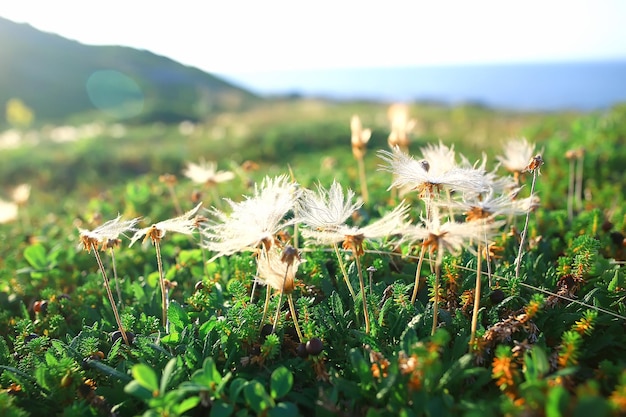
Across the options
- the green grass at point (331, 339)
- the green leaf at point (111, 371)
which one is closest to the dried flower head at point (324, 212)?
the green grass at point (331, 339)

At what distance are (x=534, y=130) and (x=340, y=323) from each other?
822 centimetres

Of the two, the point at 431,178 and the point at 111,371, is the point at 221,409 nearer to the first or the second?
the point at 111,371

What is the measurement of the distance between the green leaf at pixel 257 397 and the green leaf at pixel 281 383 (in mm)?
46

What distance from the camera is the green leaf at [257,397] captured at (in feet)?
6.75

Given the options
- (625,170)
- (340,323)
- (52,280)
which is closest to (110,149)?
(52,280)

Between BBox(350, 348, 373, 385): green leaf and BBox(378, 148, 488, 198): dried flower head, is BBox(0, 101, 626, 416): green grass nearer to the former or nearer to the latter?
BBox(350, 348, 373, 385): green leaf

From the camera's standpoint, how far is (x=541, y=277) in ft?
9.64

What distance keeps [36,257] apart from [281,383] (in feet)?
8.89

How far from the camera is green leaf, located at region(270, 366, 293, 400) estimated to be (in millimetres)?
2105

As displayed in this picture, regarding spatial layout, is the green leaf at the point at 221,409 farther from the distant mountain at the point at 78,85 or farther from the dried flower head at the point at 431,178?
the distant mountain at the point at 78,85

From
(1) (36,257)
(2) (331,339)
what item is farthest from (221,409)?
(1) (36,257)

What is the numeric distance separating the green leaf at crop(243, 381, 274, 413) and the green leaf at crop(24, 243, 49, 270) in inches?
102

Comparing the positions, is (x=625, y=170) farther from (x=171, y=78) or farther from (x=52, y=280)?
(x=171, y=78)

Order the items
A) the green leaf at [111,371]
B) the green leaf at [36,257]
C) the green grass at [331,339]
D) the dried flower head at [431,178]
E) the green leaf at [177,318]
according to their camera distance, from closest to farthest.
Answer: the green grass at [331,339] < the green leaf at [111,371] < the dried flower head at [431,178] < the green leaf at [177,318] < the green leaf at [36,257]
